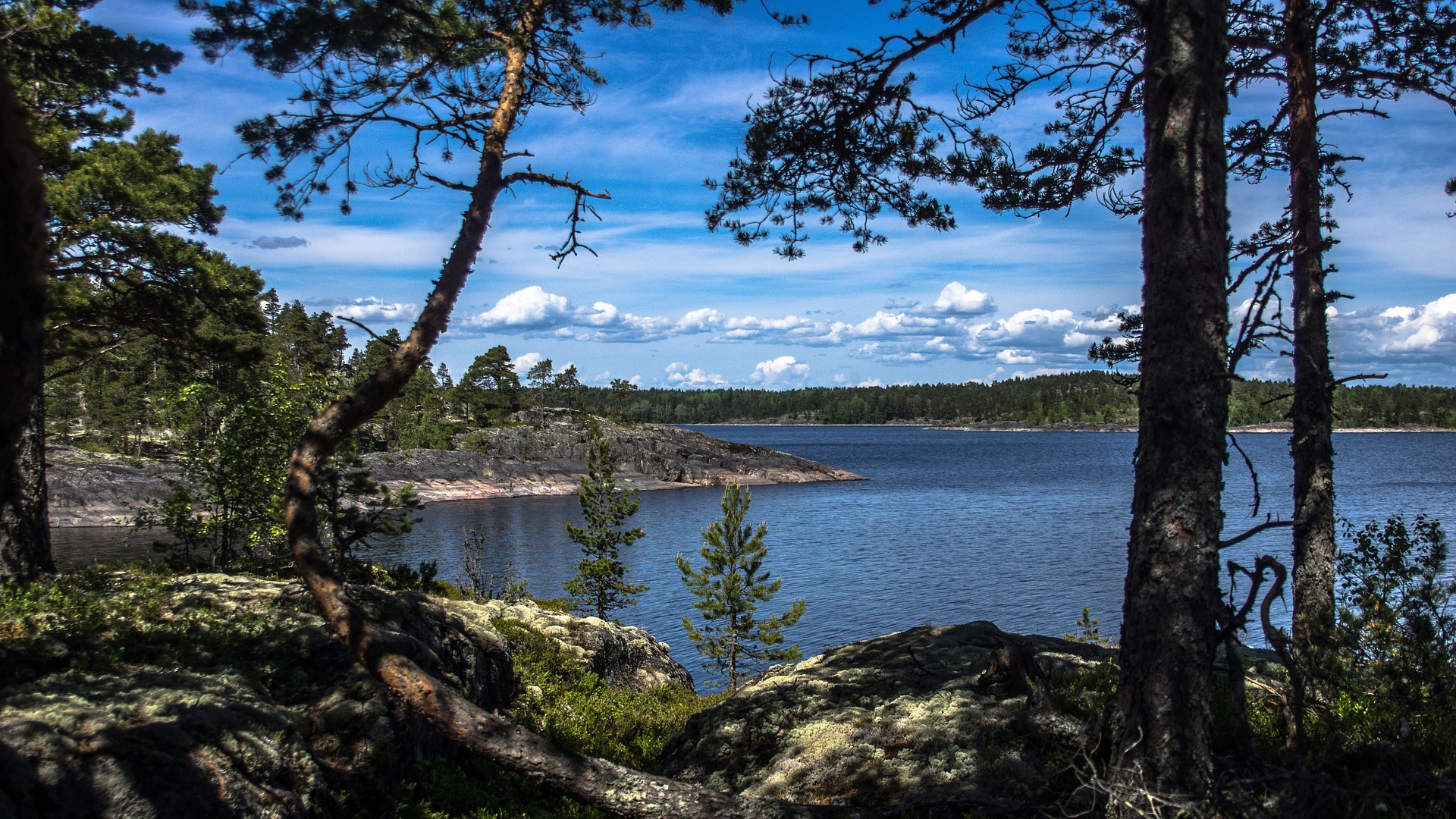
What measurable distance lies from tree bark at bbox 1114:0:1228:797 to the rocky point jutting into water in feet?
191

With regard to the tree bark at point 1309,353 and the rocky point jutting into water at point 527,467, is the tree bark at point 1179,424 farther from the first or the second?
the rocky point jutting into water at point 527,467

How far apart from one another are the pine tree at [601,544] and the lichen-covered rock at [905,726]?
60.1 feet

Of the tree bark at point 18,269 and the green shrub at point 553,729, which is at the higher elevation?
the tree bark at point 18,269

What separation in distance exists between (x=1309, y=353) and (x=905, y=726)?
6659 millimetres

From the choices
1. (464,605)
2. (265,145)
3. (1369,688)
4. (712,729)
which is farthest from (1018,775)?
(464,605)

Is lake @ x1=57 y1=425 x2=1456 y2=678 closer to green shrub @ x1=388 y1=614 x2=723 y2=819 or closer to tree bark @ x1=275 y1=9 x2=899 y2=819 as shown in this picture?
green shrub @ x1=388 y1=614 x2=723 y2=819

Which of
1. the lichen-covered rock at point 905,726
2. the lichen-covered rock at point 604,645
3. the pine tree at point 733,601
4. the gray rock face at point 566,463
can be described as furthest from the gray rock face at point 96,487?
the lichen-covered rock at point 905,726

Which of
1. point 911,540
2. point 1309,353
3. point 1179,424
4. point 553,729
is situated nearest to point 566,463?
point 911,540

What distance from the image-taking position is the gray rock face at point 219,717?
14.1 feet

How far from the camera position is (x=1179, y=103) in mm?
4996

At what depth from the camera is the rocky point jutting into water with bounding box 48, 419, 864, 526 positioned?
2024 inches

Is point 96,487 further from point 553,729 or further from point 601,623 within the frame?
point 553,729

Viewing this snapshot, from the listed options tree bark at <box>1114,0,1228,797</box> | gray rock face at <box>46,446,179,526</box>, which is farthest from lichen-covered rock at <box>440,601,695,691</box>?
gray rock face at <box>46,446,179,526</box>

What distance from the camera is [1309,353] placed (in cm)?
954
